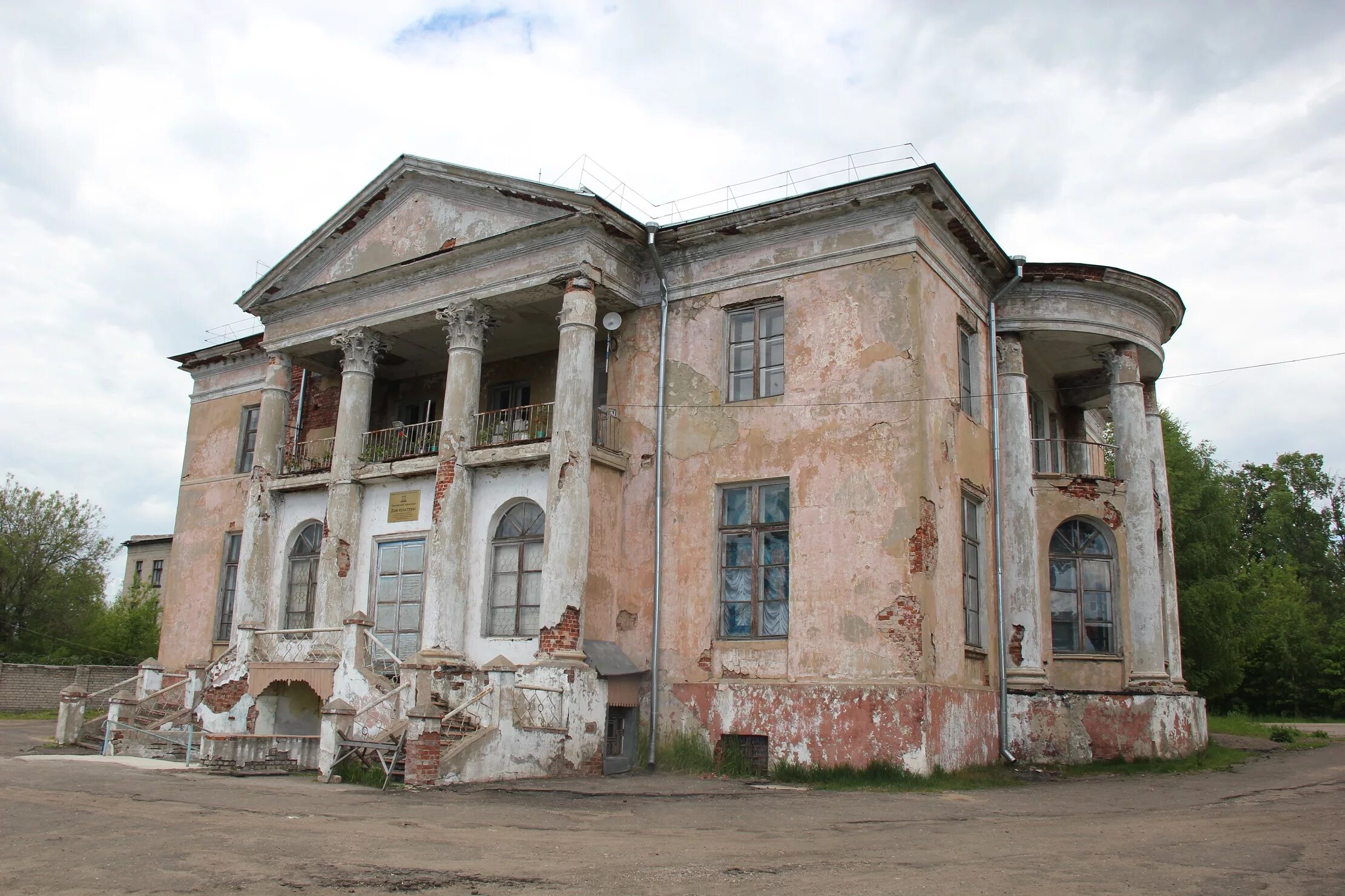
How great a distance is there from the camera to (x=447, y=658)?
1549 centimetres

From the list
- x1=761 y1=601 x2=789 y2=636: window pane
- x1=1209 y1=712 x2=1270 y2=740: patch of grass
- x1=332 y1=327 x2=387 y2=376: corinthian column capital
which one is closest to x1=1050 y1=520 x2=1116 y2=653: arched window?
x1=761 y1=601 x2=789 y2=636: window pane

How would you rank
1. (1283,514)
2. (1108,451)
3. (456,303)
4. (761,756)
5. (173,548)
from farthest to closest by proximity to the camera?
(1283,514) < (1108,451) < (173,548) < (456,303) < (761,756)

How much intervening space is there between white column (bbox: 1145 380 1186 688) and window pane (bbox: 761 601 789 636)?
22.8 feet

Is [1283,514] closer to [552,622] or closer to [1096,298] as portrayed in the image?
[1096,298]

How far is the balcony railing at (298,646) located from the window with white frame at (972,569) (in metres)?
9.30

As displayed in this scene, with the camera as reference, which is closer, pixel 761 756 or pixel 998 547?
pixel 761 756

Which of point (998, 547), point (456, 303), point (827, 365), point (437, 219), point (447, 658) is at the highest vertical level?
point (437, 219)

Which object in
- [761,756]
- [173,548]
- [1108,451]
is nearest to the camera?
[761,756]

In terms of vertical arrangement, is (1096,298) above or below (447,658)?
above

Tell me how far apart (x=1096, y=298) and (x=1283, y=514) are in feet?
125

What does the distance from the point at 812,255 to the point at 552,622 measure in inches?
255

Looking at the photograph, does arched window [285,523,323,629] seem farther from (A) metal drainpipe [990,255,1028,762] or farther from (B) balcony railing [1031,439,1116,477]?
(B) balcony railing [1031,439,1116,477]

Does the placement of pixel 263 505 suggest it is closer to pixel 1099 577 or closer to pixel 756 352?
pixel 756 352

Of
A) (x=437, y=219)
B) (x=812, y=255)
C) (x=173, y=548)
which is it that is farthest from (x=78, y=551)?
(x=812, y=255)
